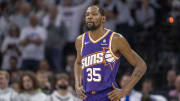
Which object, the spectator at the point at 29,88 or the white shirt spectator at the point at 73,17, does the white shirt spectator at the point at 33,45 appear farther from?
the spectator at the point at 29,88

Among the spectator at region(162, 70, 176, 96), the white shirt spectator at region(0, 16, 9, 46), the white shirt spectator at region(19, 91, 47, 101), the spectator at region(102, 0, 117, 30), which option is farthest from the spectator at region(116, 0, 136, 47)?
the white shirt spectator at region(19, 91, 47, 101)

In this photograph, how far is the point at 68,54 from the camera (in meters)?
13.9

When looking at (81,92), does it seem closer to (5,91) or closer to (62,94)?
(62,94)

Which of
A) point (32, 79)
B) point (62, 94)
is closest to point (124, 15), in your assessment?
point (62, 94)

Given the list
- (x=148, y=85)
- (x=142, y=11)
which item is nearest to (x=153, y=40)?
(x=142, y=11)

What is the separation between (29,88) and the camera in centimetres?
962

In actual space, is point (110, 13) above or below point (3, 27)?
above

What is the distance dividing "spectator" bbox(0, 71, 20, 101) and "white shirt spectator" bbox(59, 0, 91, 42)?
3.85 metres

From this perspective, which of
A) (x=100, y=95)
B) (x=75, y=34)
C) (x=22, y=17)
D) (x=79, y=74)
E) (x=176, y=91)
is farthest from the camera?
(x=22, y=17)

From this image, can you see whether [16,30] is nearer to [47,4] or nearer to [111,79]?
[47,4]

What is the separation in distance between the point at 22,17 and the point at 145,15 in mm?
3508

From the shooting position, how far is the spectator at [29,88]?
376 inches

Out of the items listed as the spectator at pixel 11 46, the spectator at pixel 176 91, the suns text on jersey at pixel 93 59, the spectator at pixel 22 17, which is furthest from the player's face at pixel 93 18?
the spectator at pixel 22 17

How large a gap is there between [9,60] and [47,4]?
6.54ft
